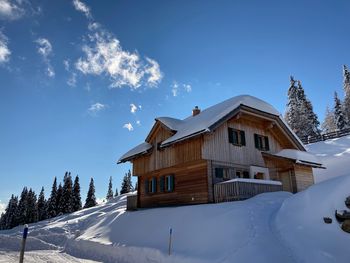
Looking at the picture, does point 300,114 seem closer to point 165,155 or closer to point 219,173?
point 165,155

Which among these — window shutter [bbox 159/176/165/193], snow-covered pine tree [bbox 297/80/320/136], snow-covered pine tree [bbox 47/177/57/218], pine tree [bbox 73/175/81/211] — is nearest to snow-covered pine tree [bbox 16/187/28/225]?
snow-covered pine tree [bbox 47/177/57/218]

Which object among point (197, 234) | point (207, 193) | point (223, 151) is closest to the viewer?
point (197, 234)

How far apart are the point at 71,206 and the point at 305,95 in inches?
2186

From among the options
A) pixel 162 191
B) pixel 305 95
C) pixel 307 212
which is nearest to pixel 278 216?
pixel 307 212

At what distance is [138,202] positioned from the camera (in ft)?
85.9

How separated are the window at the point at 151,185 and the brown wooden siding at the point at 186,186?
13.2 inches

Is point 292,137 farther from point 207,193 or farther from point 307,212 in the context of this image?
point 307,212

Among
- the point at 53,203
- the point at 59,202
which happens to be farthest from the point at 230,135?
the point at 53,203

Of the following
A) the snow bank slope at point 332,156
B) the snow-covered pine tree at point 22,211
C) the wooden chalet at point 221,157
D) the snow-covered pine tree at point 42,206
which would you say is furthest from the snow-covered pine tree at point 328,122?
the snow-covered pine tree at point 22,211

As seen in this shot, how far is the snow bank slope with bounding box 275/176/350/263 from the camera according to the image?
29.1 feet

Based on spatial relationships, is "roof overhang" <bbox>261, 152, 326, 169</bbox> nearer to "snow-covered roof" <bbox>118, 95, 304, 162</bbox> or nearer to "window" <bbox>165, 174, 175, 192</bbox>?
"snow-covered roof" <bbox>118, 95, 304, 162</bbox>

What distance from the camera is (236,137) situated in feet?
72.1

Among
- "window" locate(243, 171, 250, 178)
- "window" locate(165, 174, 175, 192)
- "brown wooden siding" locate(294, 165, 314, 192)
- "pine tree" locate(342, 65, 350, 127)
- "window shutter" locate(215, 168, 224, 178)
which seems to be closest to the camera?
"window shutter" locate(215, 168, 224, 178)

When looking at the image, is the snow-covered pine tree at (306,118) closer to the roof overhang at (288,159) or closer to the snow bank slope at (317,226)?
the roof overhang at (288,159)
